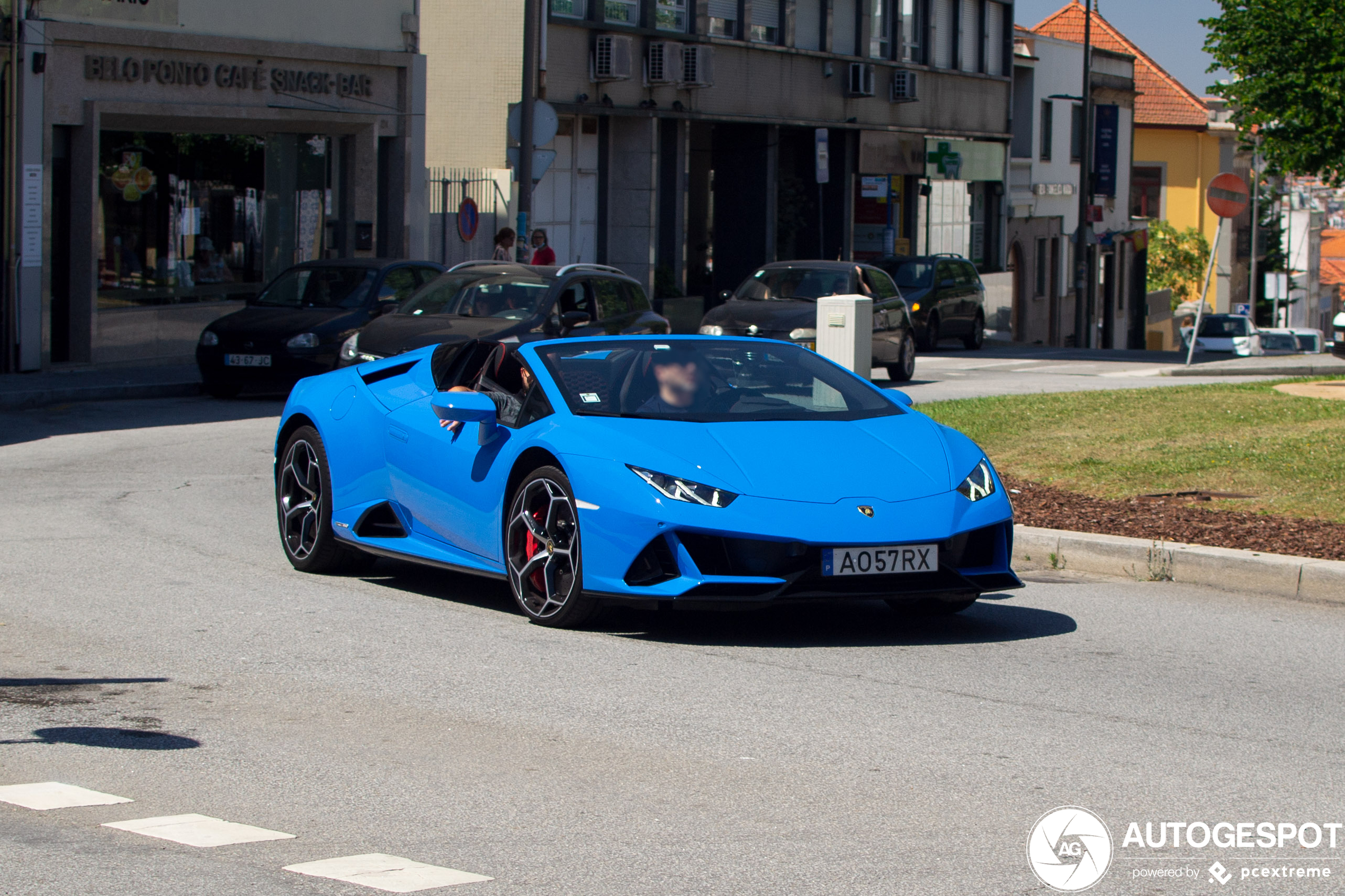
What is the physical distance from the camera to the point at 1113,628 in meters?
8.19

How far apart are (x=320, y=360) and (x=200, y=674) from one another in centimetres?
1368

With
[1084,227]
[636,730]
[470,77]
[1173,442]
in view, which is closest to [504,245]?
[470,77]

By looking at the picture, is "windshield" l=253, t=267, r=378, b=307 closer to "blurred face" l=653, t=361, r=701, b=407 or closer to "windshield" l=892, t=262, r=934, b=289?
"blurred face" l=653, t=361, r=701, b=407

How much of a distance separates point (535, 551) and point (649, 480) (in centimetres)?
78

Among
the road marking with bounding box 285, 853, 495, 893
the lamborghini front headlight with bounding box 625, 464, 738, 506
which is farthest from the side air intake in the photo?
the road marking with bounding box 285, 853, 495, 893

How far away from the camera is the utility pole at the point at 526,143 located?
2577cm

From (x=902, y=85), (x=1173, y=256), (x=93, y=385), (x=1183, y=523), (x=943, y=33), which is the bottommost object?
(x=1183, y=523)

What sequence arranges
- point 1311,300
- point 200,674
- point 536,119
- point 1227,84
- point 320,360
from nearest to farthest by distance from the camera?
1. point 200,674
2. point 320,360
3. point 536,119
4. point 1227,84
5. point 1311,300

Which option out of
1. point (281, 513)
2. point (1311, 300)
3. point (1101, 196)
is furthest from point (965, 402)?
point (1311, 300)

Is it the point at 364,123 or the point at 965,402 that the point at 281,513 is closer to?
the point at 965,402

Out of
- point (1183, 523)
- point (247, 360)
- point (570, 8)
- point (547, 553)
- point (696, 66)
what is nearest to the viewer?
point (547, 553)

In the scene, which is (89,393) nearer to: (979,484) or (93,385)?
(93,385)

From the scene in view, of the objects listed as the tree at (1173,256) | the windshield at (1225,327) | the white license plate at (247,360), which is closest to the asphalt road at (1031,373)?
the white license plate at (247,360)

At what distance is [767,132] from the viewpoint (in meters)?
40.1
